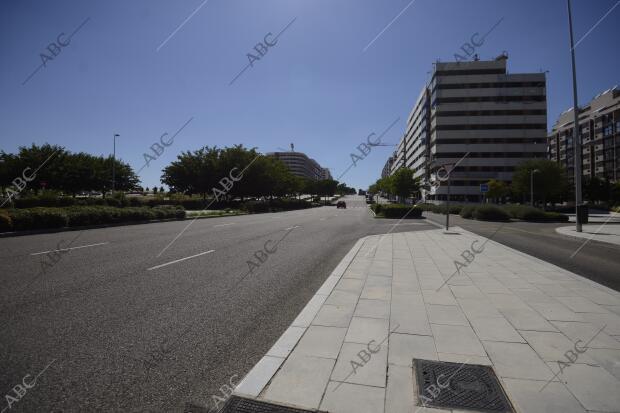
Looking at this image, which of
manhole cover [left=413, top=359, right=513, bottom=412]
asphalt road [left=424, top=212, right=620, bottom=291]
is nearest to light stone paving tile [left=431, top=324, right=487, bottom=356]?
manhole cover [left=413, top=359, right=513, bottom=412]

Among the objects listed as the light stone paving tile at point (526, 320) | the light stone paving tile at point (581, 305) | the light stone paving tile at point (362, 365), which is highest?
the light stone paving tile at point (362, 365)

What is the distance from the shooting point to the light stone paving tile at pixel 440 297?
16.4ft

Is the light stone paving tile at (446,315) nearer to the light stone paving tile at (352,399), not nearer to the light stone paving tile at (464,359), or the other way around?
the light stone paving tile at (464,359)

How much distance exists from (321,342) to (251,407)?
1.25 metres

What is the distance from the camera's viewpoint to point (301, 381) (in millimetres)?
2812

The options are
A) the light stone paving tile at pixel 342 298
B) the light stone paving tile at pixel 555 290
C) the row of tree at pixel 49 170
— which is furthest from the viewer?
the row of tree at pixel 49 170

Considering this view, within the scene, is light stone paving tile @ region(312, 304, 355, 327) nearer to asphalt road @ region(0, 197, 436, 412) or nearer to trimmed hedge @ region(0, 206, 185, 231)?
asphalt road @ region(0, 197, 436, 412)

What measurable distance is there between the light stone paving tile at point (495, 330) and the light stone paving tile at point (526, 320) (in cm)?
14

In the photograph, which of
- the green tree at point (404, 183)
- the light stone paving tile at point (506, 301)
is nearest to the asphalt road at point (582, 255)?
the light stone paving tile at point (506, 301)

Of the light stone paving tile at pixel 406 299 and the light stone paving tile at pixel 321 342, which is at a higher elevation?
the light stone paving tile at pixel 321 342

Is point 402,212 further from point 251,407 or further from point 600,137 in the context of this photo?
point 600,137

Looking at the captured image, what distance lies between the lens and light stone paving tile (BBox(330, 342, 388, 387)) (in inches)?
112

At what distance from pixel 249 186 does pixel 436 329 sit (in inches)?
1761

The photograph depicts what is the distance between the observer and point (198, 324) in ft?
13.4
